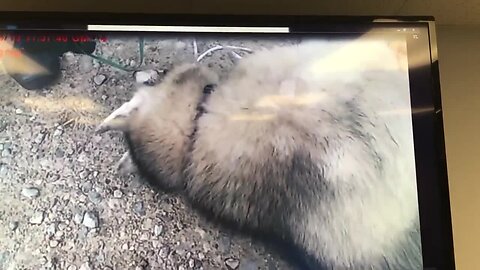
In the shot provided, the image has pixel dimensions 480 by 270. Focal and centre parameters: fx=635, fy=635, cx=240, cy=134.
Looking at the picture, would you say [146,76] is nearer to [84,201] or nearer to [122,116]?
[122,116]

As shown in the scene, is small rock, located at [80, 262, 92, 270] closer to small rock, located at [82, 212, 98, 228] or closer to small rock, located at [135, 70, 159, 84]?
small rock, located at [82, 212, 98, 228]

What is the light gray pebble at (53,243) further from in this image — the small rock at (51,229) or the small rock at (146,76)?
the small rock at (146,76)

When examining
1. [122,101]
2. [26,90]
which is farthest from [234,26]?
[26,90]

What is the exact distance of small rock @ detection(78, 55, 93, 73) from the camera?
4.55 ft

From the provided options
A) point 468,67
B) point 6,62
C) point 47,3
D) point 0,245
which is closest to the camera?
point 0,245

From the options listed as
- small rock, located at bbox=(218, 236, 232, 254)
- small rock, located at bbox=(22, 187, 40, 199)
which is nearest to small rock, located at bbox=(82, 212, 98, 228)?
small rock, located at bbox=(22, 187, 40, 199)

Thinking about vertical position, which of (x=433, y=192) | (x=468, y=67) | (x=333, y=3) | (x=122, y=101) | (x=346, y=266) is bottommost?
(x=346, y=266)

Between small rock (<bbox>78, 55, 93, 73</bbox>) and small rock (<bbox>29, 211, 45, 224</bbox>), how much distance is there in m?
0.32

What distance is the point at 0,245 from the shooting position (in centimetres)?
127

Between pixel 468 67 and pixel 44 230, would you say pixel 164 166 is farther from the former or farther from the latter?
pixel 468 67

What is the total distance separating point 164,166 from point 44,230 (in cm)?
27

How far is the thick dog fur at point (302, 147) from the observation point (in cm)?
133

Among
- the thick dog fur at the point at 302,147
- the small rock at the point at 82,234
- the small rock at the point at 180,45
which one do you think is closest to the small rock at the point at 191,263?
the thick dog fur at the point at 302,147

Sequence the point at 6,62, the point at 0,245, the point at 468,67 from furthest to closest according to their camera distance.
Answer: the point at 468,67 → the point at 6,62 → the point at 0,245
